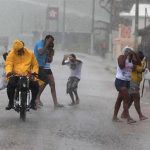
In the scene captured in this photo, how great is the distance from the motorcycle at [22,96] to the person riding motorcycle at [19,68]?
11 centimetres

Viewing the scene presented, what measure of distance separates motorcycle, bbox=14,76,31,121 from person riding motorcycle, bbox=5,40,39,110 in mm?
113

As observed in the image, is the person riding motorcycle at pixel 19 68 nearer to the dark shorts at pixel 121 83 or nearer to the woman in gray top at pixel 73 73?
the dark shorts at pixel 121 83

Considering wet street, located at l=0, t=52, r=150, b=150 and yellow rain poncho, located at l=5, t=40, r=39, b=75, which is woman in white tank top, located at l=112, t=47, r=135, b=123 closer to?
wet street, located at l=0, t=52, r=150, b=150

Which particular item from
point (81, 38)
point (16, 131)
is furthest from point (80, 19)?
point (16, 131)

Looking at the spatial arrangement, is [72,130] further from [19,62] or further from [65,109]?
[65,109]

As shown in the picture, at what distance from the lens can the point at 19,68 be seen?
41.2 feet

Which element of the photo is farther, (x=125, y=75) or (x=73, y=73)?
(x=73, y=73)

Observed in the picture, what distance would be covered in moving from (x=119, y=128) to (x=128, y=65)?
4.90ft

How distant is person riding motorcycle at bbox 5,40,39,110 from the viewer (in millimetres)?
12367

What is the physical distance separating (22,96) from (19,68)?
0.63 metres

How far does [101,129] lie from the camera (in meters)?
11.8

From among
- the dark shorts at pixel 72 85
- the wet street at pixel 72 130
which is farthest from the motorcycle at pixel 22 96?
the dark shorts at pixel 72 85

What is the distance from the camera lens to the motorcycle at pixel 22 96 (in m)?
12.2

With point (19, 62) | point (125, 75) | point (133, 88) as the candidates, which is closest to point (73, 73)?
point (133, 88)
